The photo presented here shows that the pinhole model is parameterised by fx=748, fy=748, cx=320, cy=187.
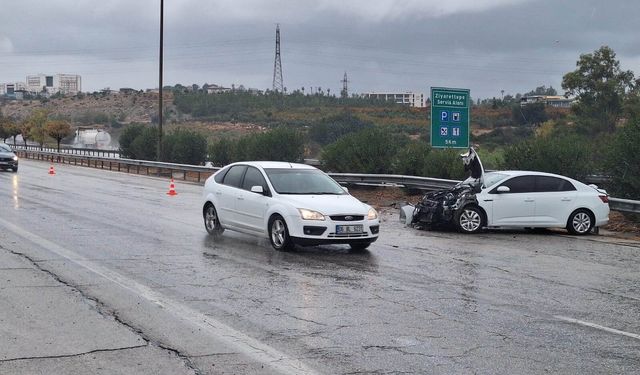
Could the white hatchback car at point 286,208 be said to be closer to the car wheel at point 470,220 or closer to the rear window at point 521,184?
the car wheel at point 470,220

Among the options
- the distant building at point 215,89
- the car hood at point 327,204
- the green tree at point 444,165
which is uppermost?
the distant building at point 215,89

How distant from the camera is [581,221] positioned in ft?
54.5

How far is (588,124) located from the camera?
177 ft

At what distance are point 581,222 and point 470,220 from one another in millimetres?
2496

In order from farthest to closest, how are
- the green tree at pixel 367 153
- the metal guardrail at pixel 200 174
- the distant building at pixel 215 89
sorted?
the distant building at pixel 215 89 → the green tree at pixel 367 153 → the metal guardrail at pixel 200 174

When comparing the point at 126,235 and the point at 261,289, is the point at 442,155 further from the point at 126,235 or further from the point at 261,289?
the point at 261,289

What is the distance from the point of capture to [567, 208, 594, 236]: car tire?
652 inches

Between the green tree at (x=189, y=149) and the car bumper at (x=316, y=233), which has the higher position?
the green tree at (x=189, y=149)

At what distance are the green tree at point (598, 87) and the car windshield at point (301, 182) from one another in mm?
44358

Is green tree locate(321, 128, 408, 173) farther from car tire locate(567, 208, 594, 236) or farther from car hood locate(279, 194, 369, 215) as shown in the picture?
car hood locate(279, 194, 369, 215)

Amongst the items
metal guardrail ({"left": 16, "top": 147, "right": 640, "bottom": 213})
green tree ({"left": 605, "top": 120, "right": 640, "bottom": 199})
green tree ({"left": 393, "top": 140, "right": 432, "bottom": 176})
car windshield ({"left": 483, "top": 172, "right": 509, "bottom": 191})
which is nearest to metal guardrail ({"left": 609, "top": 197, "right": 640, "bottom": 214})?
metal guardrail ({"left": 16, "top": 147, "right": 640, "bottom": 213})

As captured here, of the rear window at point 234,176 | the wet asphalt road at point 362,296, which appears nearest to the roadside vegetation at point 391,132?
the wet asphalt road at point 362,296

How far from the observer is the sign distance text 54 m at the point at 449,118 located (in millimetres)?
22172

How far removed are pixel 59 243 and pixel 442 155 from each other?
16892 millimetres
